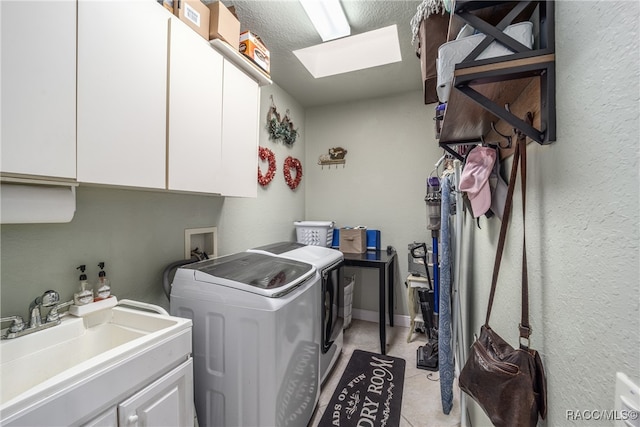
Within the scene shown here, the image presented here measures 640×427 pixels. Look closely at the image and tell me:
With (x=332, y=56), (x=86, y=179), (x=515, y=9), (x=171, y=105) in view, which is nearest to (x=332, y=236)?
(x=332, y=56)

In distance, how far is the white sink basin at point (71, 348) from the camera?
2.53ft

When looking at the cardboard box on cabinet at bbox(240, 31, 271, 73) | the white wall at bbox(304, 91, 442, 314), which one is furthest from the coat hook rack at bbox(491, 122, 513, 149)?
the white wall at bbox(304, 91, 442, 314)

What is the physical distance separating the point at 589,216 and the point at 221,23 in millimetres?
1775

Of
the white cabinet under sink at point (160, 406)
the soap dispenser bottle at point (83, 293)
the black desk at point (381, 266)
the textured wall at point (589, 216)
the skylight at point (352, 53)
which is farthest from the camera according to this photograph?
the black desk at point (381, 266)

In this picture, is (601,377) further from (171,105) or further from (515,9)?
(171,105)

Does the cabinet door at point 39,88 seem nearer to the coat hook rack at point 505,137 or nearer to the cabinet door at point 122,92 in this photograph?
the cabinet door at point 122,92

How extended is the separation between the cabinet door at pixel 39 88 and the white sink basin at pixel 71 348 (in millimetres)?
610

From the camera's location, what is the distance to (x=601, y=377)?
436 millimetres

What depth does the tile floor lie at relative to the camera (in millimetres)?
1687

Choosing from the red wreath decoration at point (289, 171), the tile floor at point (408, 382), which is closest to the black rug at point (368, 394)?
the tile floor at point (408, 382)

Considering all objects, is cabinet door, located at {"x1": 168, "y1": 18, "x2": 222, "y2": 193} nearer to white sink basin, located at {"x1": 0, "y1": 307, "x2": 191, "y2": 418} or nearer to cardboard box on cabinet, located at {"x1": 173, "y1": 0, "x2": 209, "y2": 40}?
cardboard box on cabinet, located at {"x1": 173, "y1": 0, "x2": 209, "y2": 40}

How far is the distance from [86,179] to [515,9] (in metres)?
1.36

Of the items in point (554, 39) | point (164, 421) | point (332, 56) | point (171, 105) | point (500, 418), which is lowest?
point (164, 421)

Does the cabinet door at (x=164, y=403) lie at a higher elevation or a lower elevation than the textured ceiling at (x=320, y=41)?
lower
